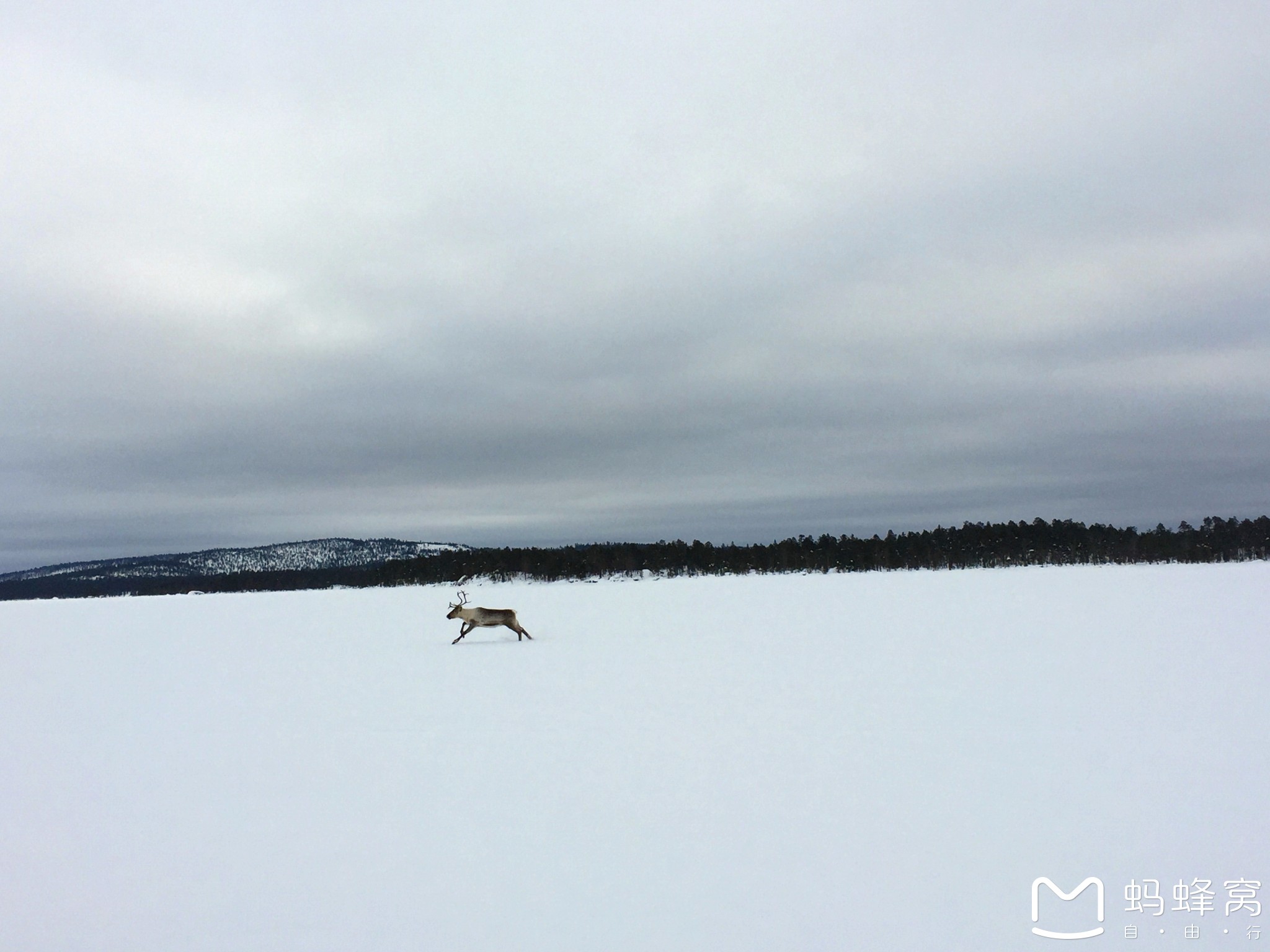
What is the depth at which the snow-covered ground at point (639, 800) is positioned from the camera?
4.50 metres

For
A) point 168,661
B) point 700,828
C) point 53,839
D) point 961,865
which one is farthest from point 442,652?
point 961,865

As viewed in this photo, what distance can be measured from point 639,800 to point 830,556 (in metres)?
86.8

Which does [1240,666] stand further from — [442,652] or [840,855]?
[442,652]

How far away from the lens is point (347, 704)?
34.7 feet

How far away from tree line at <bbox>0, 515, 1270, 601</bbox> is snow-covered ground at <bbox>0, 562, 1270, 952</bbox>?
71.6 meters

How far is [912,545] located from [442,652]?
80.3 meters
